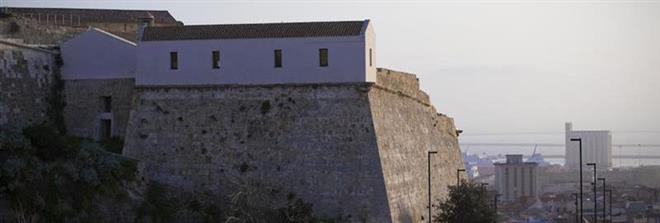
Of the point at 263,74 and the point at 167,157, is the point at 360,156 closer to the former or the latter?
the point at 263,74

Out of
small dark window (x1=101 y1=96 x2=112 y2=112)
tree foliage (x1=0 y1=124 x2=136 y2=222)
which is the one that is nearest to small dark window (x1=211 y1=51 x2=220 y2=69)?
tree foliage (x1=0 y1=124 x2=136 y2=222)

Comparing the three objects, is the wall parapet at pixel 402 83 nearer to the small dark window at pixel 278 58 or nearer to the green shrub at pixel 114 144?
the small dark window at pixel 278 58

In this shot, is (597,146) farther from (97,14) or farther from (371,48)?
(371,48)

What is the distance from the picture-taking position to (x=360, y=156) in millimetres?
33375

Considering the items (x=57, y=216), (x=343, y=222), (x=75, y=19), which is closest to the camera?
(x=57, y=216)

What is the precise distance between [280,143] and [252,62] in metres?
2.71

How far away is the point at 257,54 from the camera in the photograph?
1345 inches

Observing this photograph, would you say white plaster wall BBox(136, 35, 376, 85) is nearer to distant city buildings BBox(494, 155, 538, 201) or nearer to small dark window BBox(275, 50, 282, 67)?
small dark window BBox(275, 50, 282, 67)

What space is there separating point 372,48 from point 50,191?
10.9 metres

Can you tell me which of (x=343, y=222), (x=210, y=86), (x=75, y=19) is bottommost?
(x=343, y=222)

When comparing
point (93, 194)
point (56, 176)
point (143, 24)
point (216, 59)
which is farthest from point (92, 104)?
point (56, 176)

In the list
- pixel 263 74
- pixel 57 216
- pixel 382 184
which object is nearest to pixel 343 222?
pixel 382 184

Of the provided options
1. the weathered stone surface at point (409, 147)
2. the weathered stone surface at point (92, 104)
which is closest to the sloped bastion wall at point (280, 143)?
the weathered stone surface at point (409, 147)

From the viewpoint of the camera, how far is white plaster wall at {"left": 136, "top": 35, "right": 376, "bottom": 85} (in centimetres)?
3350
